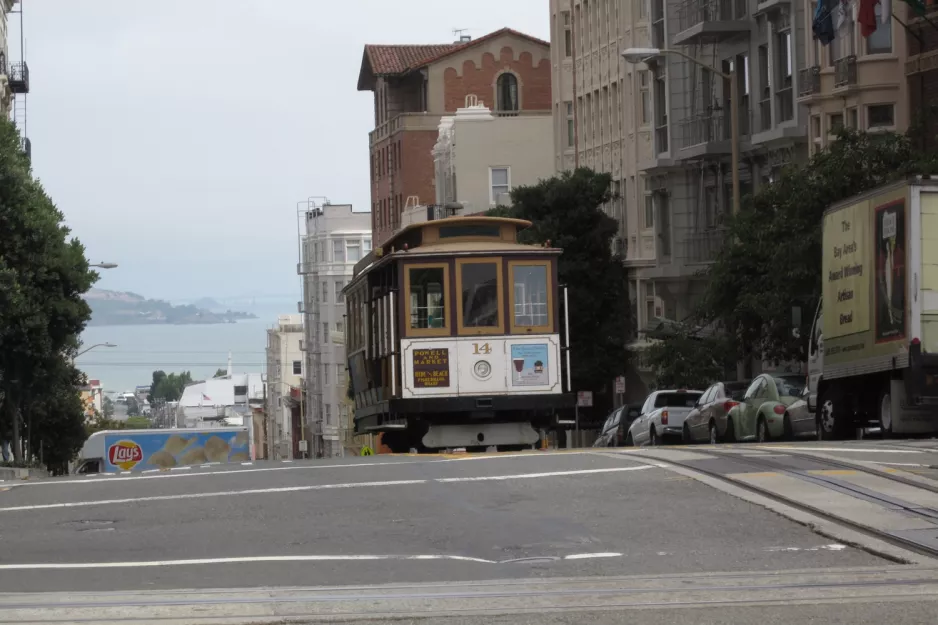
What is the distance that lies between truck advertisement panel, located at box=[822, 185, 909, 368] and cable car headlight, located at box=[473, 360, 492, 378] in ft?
17.3

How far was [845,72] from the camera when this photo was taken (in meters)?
40.8

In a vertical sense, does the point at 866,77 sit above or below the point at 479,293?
above

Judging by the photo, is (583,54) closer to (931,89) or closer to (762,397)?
(931,89)

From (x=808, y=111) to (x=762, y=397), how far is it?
1566 cm

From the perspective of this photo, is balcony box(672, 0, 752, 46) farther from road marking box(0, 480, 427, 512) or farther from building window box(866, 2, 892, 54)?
road marking box(0, 480, 427, 512)

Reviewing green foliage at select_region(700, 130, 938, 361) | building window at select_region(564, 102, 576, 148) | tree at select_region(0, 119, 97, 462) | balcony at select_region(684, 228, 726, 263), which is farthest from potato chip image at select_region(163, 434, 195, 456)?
green foliage at select_region(700, 130, 938, 361)

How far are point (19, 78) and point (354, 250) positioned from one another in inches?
1693

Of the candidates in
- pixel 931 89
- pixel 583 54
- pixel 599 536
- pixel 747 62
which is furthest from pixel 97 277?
pixel 599 536

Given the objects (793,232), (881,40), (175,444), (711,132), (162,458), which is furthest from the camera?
(162,458)

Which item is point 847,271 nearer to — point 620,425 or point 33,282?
point 620,425

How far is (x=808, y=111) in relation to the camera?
43594 mm

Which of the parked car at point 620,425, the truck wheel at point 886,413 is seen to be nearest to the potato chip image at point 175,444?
the parked car at point 620,425

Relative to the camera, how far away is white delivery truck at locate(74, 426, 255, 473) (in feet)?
188

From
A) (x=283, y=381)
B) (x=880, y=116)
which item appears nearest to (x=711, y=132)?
(x=880, y=116)
